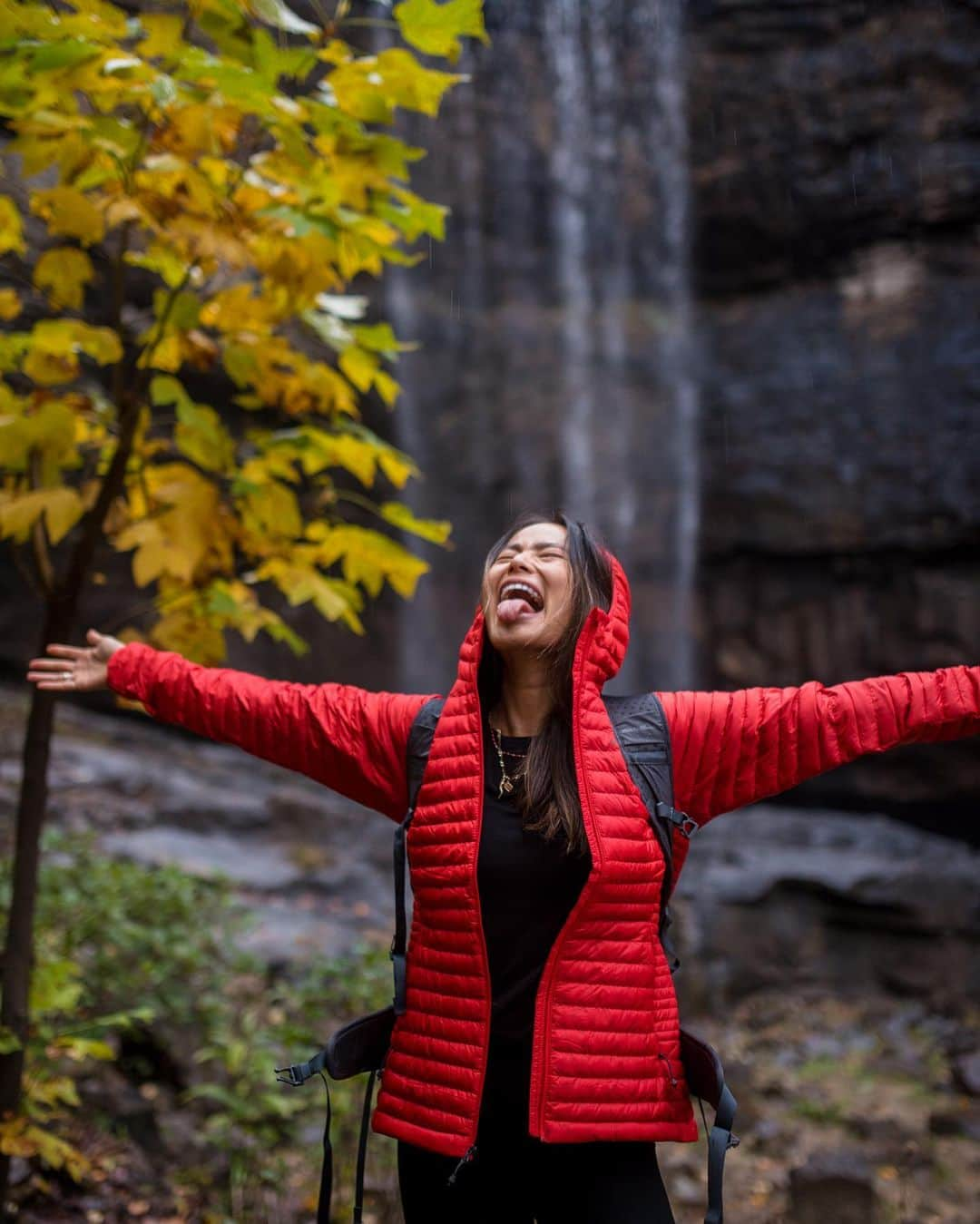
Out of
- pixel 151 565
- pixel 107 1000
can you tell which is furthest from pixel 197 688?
pixel 107 1000

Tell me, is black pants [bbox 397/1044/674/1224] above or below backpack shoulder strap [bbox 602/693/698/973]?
below

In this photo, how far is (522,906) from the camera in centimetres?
179

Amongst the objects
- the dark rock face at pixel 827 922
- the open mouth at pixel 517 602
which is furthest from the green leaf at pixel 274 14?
the dark rock face at pixel 827 922

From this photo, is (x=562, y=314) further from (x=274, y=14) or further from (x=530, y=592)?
(x=530, y=592)

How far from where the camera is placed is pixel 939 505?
8883mm

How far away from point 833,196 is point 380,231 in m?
8.44

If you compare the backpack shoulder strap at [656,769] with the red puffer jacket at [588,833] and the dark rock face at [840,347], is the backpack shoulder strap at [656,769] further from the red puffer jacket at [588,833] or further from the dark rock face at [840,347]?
the dark rock face at [840,347]

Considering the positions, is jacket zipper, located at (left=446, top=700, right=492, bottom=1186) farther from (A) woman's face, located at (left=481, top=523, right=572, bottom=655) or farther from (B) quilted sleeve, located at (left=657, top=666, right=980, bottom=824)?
(B) quilted sleeve, located at (left=657, top=666, right=980, bottom=824)

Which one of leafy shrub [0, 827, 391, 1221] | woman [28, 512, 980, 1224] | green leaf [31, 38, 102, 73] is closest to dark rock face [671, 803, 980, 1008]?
leafy shrub [0, 827, 391, 1221]

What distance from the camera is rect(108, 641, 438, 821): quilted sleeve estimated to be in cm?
204

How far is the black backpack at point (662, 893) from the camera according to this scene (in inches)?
71.5

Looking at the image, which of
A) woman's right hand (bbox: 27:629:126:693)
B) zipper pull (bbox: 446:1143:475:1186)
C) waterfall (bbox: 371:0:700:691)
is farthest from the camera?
waterfall (bbox: 371:0:700:691)

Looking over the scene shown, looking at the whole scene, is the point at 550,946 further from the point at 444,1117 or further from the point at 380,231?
the point at 380,231

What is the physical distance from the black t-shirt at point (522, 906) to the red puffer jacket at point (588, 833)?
0.11 feet
